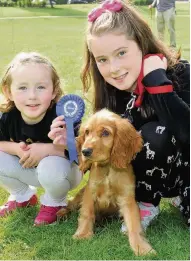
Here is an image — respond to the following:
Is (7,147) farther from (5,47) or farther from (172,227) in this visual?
(5,47)

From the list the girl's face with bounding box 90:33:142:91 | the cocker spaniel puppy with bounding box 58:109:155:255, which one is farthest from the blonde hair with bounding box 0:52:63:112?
the cocker spaniel puppy with bounding box 58:109:155:255

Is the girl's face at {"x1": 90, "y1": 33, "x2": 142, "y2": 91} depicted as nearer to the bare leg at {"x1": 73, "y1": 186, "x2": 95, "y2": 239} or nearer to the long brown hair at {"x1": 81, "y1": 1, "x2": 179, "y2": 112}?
the long brown hair at {"x1": 81, "y1": 1, "x2": 179, "y2": 112}

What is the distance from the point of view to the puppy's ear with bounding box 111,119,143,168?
9.75 feet

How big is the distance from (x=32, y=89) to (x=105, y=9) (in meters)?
0.70

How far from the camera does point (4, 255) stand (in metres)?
2.98

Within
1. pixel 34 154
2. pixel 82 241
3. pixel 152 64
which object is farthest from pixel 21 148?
pixel 152 64

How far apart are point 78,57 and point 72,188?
8.57m

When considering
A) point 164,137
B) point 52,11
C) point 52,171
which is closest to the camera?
point 164,137

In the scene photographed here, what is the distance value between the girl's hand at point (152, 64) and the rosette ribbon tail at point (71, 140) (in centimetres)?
56

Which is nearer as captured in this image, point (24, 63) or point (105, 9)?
point (105, 9)

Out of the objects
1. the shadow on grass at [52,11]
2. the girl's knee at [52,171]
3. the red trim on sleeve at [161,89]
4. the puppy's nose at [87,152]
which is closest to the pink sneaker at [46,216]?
the girl's knee at [52,171]

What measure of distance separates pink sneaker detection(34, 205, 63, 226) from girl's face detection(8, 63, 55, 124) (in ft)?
2.01

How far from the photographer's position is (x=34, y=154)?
11.4 feet

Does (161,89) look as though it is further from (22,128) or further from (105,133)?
(22,128)
